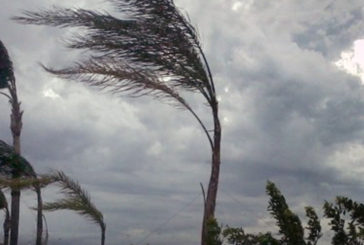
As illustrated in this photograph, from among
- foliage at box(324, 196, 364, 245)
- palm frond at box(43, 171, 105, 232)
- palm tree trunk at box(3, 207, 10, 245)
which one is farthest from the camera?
palm tree trunk at box(3, 207, 10, 245)

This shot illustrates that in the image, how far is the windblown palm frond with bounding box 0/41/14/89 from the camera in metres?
20.7

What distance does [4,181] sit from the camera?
1108cm

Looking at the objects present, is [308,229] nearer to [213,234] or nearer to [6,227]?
[213,234]

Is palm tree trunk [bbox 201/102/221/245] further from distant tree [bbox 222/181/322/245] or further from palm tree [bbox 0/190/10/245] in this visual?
palm tree [bbox 0/190/10/245]

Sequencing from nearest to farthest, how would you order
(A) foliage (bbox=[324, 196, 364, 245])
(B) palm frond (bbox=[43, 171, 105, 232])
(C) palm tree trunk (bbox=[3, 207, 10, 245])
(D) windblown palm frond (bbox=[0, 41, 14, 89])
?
(A) foliage (bbox=[324, 196, 364, 245]) < (B) palm frond (bbox=[43, 171, 105, 232]) < (C) palm tree trunk (bbox=[3, 207, 10, 245]) < (D) windblown palm frond (bbox=[0, 41, 14, 89])

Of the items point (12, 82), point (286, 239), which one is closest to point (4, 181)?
point (286, 239)

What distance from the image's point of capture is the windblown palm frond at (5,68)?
20.7m

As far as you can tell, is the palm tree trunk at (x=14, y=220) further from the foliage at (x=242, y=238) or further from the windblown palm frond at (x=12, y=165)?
the foliage at (x=242, y=238)

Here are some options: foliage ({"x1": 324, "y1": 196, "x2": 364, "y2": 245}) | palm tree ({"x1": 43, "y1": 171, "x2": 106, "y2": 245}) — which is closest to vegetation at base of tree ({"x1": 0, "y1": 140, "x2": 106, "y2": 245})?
palm tree ({"x1": 43, "y1": 171, "x2": 106, "y2": 245})

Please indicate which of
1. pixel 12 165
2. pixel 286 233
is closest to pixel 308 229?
pixel 286 233

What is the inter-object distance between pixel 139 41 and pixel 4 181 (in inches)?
137

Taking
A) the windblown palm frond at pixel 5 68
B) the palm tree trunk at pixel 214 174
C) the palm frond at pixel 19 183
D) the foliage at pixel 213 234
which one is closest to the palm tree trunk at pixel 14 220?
the windblown palm frond at pixel 5 68

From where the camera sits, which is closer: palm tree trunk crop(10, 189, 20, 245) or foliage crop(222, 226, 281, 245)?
foliage crop(222, 226, 281, 245)

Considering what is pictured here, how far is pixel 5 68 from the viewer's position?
20.8m
